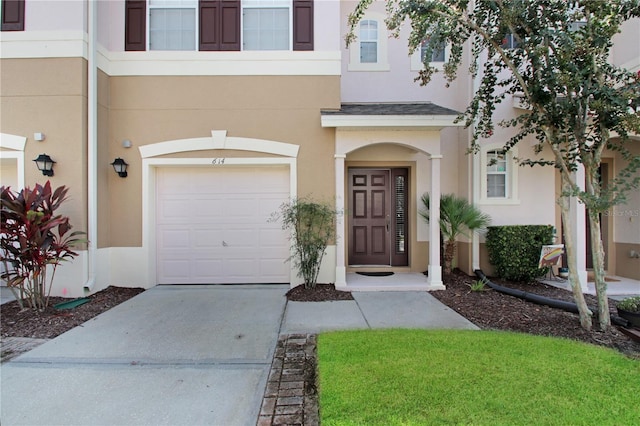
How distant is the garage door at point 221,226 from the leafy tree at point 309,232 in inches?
21.6

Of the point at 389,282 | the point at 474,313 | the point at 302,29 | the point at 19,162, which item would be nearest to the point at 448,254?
the point at 389,282

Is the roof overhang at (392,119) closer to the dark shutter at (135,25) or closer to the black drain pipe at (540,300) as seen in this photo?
the black drain pipe at (540,300)

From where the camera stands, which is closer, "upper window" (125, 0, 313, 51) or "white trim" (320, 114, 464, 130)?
"white trim" (320, 114, 464, 130)

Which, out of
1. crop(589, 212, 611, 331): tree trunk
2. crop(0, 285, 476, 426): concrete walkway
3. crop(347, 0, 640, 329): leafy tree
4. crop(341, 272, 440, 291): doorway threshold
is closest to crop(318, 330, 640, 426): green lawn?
crop(0, 285, 476, 426): concrete walkway

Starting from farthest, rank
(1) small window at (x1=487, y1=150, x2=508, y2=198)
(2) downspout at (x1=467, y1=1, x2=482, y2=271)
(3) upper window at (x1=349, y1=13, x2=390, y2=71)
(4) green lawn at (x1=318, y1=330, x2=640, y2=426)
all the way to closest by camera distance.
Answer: (3) upper window at (x1=349, y1=13, x2=390, y2=71)
(1) small window at (x1=487, y1=150, x2=508, y2=198)
(2) downspout at (x1=467, y1=1, x2=482, y2=271)
(4) green lawn at (x1=318, y1=330, x2=640, y2=426)

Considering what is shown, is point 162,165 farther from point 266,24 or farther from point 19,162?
point 266,24

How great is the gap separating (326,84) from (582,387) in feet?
19.3

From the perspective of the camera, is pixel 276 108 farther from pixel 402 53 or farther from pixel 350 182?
pixel 402 53

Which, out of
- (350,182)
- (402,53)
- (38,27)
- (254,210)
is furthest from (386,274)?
(38,27)

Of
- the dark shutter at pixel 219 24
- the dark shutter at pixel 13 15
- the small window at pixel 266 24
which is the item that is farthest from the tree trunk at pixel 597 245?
the dark shutter at pixel 13 15

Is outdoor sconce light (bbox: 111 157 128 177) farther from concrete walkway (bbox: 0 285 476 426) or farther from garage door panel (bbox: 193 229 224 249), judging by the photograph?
concrete walkway (bbox: 0 285 476 426)

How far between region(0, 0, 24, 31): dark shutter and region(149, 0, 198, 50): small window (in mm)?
2122

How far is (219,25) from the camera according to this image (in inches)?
248

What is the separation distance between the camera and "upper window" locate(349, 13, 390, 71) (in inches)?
299
